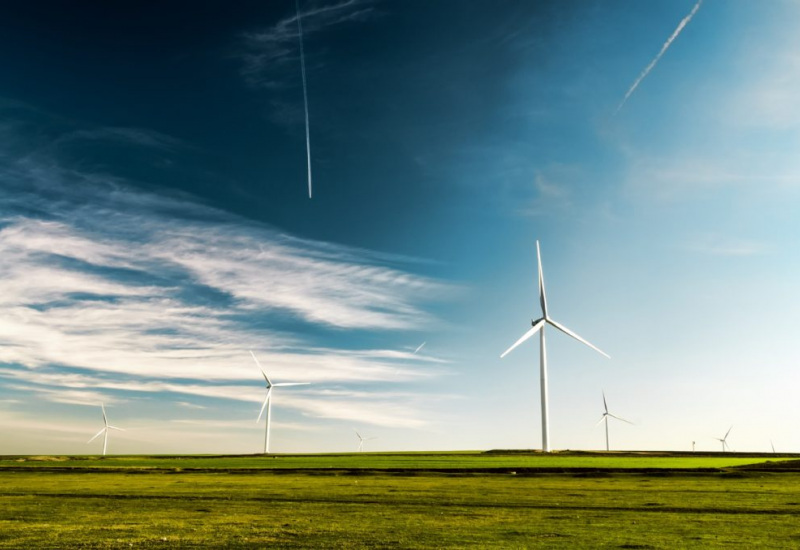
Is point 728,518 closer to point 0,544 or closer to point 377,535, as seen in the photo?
point 377,535

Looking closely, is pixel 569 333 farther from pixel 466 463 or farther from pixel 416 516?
pixel 416 516

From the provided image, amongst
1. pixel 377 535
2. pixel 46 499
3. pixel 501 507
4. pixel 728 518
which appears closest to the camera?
pixel 377 535

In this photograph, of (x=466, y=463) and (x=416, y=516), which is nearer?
(x=416, y=516)

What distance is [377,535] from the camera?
23016mm

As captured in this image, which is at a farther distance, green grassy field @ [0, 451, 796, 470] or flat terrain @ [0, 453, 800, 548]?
green grassy field @ [0, 451, 796, 470]

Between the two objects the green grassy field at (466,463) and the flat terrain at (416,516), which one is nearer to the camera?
the flat terrain at (416,516)

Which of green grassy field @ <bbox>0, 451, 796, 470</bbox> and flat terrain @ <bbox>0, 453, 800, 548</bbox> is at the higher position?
flat terrain @ <bbox>0, 453, 800, 548</bbox>

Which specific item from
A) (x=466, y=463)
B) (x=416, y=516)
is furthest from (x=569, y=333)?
(x=416, y=516)

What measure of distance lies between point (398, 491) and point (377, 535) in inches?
983

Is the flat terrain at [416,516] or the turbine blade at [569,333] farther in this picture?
the turbine blade at [569,333]

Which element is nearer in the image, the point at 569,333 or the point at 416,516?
the point at 416,516

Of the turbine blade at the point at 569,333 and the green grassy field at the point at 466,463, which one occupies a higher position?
the turbine blade at the point at 569,333

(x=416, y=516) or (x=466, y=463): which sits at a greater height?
(x=416, y=516)

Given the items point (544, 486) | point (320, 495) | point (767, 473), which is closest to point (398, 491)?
point (320, 495)
